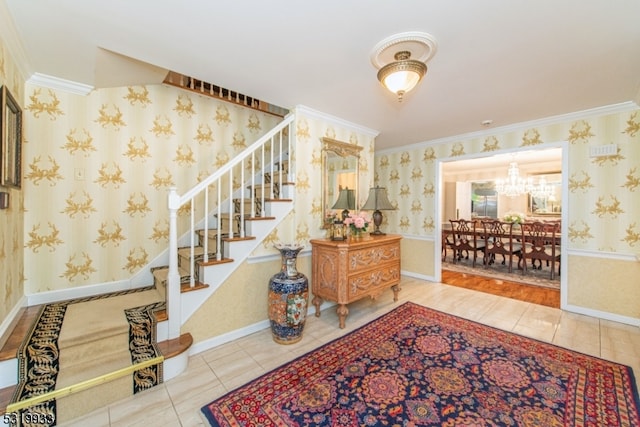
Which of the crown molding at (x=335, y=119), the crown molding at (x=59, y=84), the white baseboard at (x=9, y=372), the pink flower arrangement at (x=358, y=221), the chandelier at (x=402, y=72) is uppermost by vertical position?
the crown molding at (x=335, y=119)

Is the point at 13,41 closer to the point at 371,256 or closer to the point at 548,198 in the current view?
the point at 371,256

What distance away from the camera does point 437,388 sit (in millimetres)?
1803

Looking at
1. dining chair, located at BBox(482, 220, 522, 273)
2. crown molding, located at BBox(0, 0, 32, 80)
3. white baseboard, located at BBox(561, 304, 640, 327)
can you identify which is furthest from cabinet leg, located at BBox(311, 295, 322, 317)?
dining chair, located at BBox(482, 220, 522, 273)

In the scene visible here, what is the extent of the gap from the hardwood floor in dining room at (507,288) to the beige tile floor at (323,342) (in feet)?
0.79

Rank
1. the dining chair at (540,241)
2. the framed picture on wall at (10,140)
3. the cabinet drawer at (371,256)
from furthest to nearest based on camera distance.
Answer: the dining chair at (540,241), the cabinet drawer at (371,256), the framed picture on wall at (10,140)

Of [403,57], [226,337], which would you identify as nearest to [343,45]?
[403,57]

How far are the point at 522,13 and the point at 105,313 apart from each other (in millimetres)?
3427

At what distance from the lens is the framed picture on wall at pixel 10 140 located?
5.18 ft

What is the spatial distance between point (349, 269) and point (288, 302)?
2.36 feet

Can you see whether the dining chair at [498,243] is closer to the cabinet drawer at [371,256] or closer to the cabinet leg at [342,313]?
the cabinet drawer at [371,256]

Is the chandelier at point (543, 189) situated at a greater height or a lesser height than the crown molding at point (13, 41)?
lesser

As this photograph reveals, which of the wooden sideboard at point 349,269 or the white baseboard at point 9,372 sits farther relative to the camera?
the wooden sideboard at point 349,269

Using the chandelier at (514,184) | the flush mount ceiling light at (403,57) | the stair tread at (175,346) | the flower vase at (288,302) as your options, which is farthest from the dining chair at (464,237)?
the stair tread at (175,346)

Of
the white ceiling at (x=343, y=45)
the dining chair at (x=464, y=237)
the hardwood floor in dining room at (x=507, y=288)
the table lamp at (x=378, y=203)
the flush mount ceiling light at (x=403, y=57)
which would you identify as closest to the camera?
the white ceiling at (x=343, y=45)
